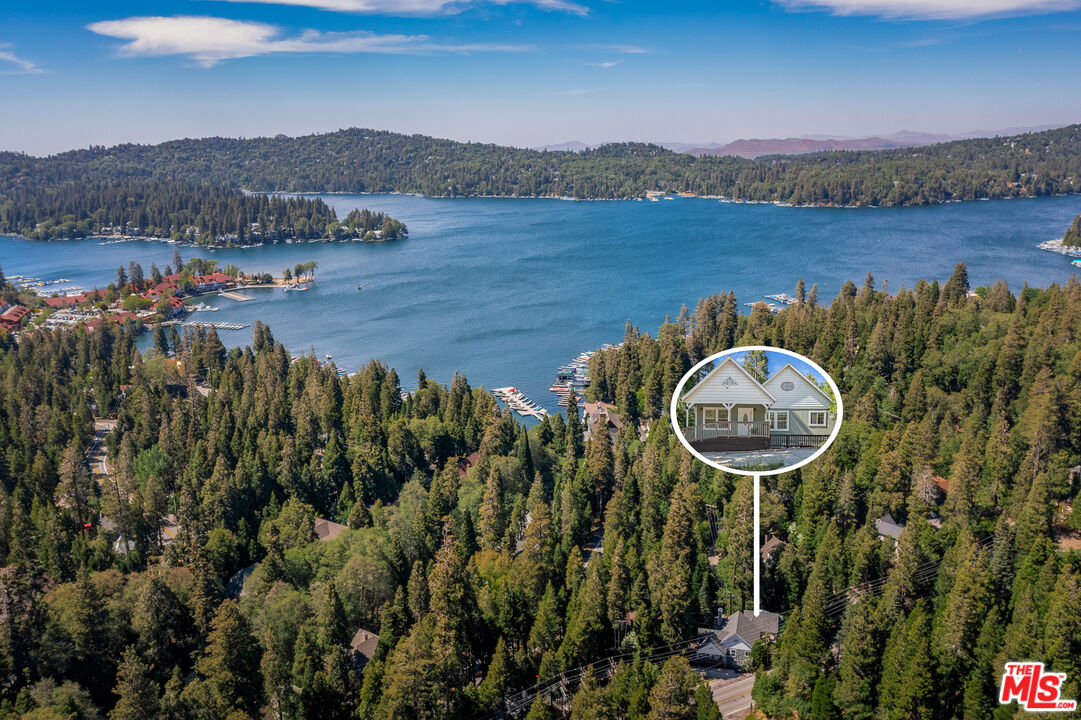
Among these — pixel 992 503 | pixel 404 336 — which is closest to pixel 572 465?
pixel 992 503

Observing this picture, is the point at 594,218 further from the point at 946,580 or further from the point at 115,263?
the point at 946,580

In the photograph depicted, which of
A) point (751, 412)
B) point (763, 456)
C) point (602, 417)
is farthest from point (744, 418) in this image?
point (602, 417)

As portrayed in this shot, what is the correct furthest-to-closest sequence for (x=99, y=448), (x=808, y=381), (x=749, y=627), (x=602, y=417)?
(x=602, y=417) → (x=99, y=448) → (x=749, y=627) → (x=808, y=381)

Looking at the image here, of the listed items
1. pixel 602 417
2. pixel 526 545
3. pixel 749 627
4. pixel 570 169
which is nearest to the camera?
pixel 749 627

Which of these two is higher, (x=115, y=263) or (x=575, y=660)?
(x=115, y=263)

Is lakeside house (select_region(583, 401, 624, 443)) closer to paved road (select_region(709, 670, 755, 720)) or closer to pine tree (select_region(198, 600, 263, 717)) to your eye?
paved road (select_region(709, 670, 755, 720))

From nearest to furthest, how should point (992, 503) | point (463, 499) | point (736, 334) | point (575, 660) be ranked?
point (575, 660) < point (992, 503) < point (463, 499) < point (736, 334)

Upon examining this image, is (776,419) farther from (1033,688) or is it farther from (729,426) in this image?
(1033,688)

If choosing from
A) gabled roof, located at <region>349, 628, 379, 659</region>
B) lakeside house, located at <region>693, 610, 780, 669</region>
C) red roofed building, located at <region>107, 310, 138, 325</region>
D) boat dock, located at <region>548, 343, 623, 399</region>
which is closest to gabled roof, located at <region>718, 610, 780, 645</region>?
lakeside house, located at <region>693, 610, 780, 669</region>
